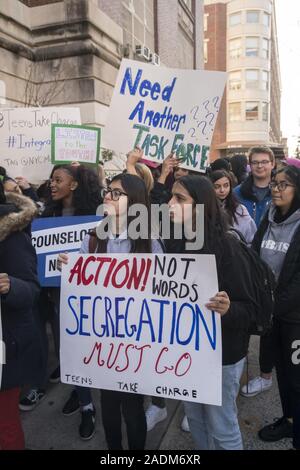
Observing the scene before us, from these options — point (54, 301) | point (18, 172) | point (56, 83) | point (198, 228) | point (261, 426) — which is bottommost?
point (261, 426)

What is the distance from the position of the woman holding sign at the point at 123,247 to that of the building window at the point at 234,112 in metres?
44.9

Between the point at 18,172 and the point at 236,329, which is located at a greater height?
the point at 18,172

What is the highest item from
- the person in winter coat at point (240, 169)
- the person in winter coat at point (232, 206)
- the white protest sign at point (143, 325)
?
the person in winter coat at point (240, 169)

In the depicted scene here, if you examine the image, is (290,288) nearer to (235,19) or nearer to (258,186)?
(258,186)

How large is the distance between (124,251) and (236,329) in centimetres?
71

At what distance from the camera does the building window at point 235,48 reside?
4425 cm

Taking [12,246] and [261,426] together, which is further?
[261,426]

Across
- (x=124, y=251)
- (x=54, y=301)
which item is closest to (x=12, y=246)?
(x=124, y=251)

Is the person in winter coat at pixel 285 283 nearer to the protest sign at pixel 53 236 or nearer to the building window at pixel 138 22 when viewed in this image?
the protest sign at pixel 53 236

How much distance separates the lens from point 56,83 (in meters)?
8.25

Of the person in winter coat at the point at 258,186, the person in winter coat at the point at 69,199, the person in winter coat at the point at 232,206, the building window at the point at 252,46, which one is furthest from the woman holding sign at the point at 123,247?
the building window at the point at 252,46
